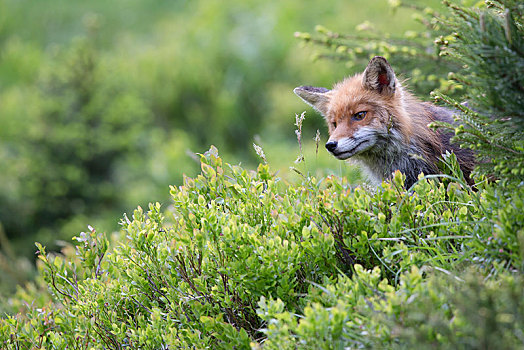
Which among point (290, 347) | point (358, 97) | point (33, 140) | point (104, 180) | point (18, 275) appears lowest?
point (290, 347)

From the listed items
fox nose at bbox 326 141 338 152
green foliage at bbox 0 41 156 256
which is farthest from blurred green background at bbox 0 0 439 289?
fox nose at bbox 326 141 338 152

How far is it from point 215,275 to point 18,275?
3.73 m

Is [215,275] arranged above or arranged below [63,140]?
below

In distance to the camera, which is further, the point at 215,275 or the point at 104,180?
the point at 104,180

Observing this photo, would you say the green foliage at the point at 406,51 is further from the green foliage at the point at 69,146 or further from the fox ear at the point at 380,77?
the green foliage at the point at 69,146

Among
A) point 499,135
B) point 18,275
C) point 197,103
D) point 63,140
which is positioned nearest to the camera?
point 499,135

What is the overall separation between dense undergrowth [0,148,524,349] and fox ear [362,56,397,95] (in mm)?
1231

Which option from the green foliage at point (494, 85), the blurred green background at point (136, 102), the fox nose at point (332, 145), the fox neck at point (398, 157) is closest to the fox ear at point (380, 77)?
the fox neck at point (398, 157)

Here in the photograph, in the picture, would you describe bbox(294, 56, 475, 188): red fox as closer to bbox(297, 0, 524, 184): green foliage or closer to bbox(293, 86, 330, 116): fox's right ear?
bbox(293, 86, 330, 116): fox's right ear

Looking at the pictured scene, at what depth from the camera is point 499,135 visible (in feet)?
8.11

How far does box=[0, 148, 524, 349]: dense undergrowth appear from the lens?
209cm

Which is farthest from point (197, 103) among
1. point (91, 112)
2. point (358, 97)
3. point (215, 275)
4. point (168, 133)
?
point (215, 275)

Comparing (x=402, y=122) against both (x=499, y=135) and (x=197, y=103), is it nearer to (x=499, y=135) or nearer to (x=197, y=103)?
(x=499, y=135)

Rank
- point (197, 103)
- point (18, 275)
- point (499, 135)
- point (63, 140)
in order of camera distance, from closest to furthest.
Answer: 1. point (499, 135)
2. point (18, 275)
3. point (63, 140)
4. point (197, 103)
